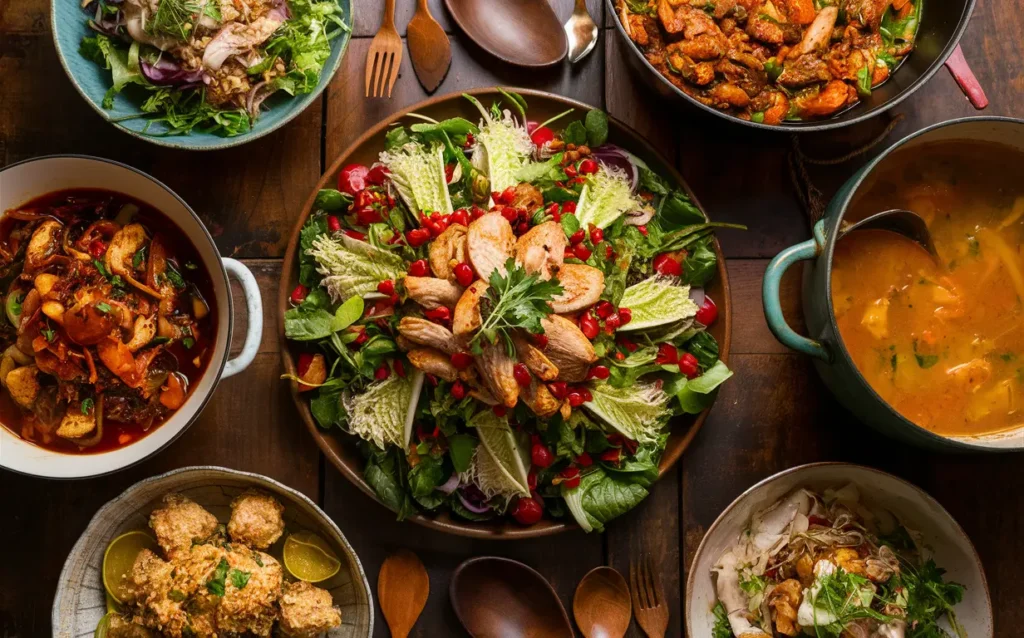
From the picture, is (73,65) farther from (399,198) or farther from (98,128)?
(399,198)

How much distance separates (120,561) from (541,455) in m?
1.63

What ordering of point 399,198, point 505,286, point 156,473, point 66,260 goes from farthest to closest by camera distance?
1. point 156,473
2. point 399,198
3. point 66,260
4. point 505,286

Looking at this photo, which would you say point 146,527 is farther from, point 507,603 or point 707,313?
point 707,313

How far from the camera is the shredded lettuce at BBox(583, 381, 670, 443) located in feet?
9.93

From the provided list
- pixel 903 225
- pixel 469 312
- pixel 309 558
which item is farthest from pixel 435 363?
pixel 903 225

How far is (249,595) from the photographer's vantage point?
2.91 metres

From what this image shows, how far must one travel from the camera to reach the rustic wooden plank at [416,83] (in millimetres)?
3377

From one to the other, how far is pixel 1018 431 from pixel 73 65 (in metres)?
3.74

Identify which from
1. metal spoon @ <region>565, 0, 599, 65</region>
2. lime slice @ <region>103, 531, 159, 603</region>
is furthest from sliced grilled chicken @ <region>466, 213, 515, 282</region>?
lime slice @ <region>103, 531, 159, 603</region>

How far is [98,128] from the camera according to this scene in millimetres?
3377

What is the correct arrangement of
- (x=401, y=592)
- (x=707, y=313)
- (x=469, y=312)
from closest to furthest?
(x=469, y=312) < (x=707, y=313) < (x=401, y=592)

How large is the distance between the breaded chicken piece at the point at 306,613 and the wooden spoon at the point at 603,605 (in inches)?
38.1

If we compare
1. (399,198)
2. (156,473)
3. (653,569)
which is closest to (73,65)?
(399,198)

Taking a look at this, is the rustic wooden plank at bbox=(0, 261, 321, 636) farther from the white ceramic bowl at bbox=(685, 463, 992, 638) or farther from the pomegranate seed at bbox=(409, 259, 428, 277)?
the white ceramic bowl at bbox=(685, 463, 992, 638)
